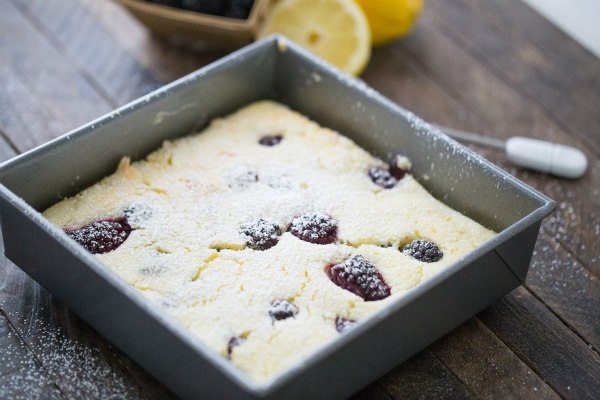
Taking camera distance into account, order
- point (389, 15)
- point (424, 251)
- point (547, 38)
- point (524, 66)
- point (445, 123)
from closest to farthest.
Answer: point (424, 251) < point (445, 123) < point (389, 15) < point (524, 66) < point (547, 38)

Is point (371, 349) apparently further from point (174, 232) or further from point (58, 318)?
point (58, 318)

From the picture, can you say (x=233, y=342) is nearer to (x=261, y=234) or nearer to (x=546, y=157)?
(x=261, y=234)

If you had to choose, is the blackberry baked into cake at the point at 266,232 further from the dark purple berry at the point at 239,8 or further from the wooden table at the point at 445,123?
the dark purple berry at the point at 239,8

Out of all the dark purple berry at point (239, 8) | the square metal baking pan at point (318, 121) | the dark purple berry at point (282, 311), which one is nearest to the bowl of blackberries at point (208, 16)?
the dark purple berry at point (239, 8)

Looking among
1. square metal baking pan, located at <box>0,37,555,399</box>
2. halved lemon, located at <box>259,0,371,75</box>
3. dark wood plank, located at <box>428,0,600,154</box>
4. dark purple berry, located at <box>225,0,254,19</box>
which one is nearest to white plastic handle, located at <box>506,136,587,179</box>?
dark wood plank, located at <box>428,0,600,154</box>

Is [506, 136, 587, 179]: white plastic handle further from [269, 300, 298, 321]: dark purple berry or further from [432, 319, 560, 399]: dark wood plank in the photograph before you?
[269, 300, 298, 321]: dark purple berry

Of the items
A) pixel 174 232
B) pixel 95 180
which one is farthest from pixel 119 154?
pixel 174 232

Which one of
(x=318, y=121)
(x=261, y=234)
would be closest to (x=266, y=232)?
(x=261, y=234)
